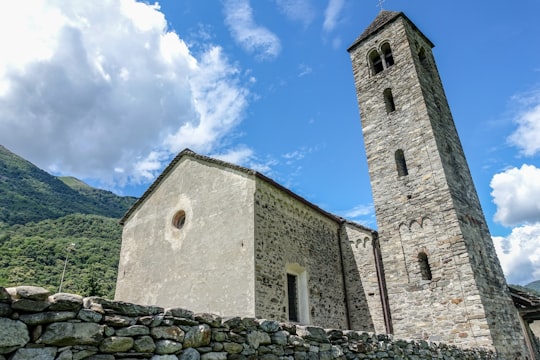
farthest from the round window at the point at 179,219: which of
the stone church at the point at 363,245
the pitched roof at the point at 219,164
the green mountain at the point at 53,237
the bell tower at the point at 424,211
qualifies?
the green mountain at the point at 53,237

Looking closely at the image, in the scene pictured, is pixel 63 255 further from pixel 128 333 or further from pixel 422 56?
pixel 128 333

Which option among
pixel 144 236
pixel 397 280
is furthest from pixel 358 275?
pixel 144 236

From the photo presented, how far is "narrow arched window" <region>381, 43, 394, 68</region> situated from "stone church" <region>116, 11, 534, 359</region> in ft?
2.46

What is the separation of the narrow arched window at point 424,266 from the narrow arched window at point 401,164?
349 centimetres

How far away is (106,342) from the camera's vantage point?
3.31 meters

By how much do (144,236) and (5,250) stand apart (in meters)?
28.4

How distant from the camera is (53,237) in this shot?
42.2m

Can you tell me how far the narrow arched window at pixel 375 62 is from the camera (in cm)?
1825

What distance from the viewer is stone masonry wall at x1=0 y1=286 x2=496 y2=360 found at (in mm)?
2930

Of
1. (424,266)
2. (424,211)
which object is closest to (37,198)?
(424,211)

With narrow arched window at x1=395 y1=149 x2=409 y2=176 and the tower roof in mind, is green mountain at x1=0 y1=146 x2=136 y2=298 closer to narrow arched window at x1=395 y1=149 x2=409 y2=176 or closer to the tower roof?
narrow arched window at x1=395 y1=149 x2=409 y2=176

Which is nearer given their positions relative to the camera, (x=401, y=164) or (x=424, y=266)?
(x=424, y=266)

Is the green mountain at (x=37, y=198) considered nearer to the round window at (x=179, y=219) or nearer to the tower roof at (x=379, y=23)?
the round window at (x=179, y=219)

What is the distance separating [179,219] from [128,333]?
35.5 ft
